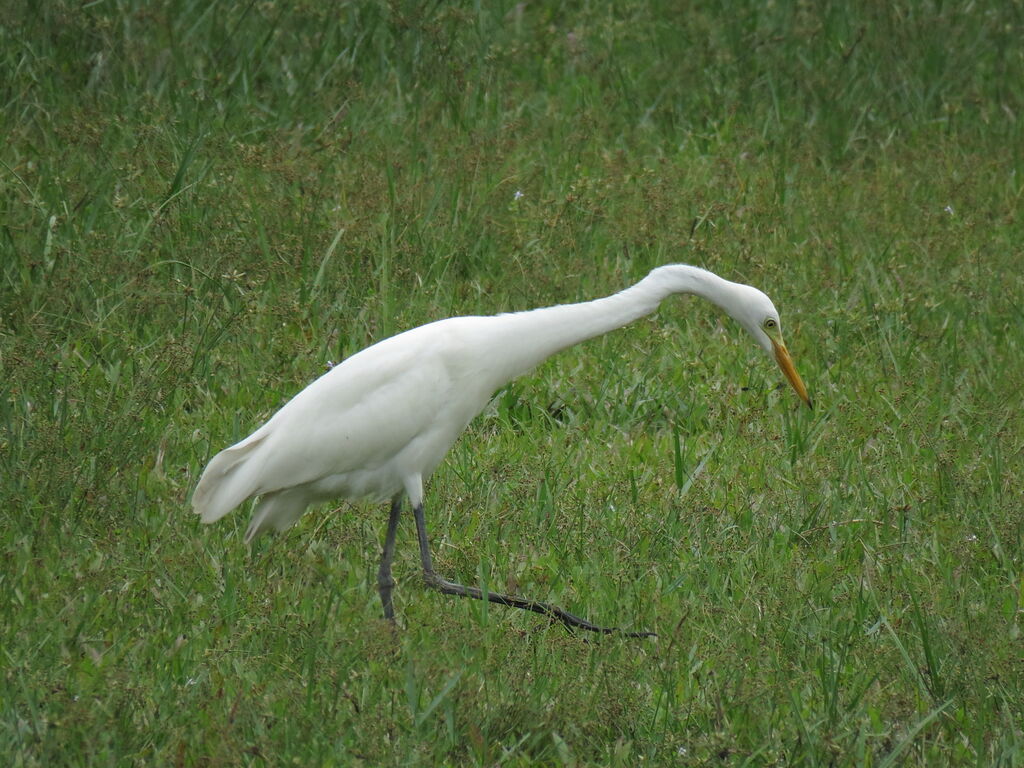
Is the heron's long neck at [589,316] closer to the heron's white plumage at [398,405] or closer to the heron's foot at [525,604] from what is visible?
the heron's white plumage at [398,405]

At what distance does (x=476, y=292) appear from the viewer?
19.2 feet

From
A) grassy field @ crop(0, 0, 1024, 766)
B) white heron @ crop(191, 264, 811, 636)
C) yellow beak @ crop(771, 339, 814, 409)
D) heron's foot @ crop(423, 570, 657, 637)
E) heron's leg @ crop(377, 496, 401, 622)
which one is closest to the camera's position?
grassy field @ crop(0, 0, 1024, 766)

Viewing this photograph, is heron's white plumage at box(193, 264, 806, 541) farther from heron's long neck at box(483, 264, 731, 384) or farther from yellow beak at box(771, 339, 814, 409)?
yellow beak at box(771, 339, 814, 409)

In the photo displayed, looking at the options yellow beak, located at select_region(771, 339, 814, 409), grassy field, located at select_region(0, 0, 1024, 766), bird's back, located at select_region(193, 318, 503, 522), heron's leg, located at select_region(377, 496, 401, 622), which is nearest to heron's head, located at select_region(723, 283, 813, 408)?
yellow beak, located at select_region(771, 339, 814, 409)

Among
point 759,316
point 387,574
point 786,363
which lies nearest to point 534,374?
point 786,363

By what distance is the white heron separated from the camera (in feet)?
13.2

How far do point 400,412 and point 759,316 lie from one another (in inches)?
41.8

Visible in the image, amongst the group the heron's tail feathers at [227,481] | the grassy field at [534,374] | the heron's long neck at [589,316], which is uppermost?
the heron's long neck at [589,316]

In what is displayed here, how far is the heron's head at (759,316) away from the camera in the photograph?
4.21 meters

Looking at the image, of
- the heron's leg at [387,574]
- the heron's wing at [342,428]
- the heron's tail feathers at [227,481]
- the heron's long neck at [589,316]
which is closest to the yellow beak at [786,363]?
the heron's long neck at [589,316]

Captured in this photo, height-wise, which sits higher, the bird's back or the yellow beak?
the bird's back

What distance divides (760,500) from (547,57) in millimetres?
4055

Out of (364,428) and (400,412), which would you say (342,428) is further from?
(400,412)

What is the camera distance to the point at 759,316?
4.26m
